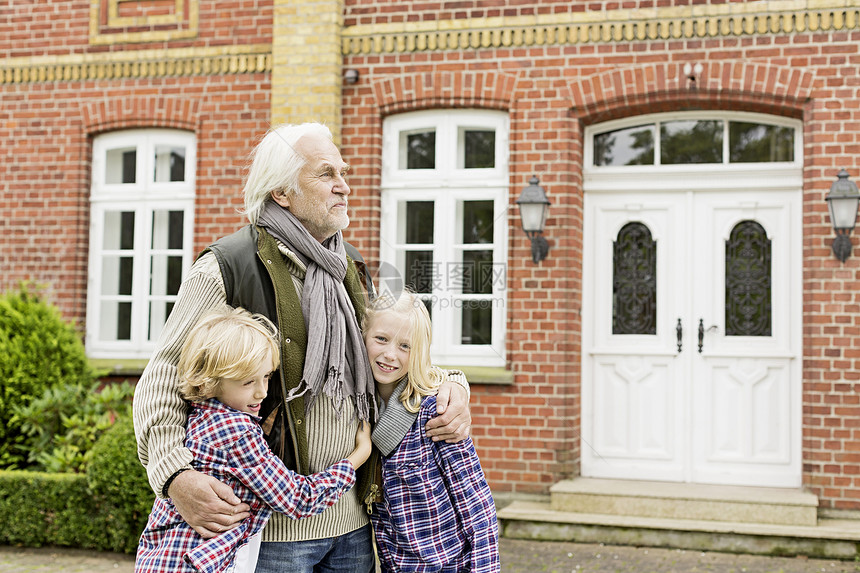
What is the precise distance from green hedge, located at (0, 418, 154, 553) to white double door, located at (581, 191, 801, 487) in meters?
3.61

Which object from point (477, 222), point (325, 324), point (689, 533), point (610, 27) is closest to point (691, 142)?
point (610, 27)

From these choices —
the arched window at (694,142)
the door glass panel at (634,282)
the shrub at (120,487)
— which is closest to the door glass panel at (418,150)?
the arched window at (694,142)

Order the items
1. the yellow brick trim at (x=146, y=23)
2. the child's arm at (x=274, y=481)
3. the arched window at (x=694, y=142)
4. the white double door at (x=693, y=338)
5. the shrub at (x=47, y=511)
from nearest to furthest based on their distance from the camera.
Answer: the child's arm at (x=274, y=481) < the shrub at (x=47, y=511) < the white double door at (x=693, y=338) < the arched window at (x=694, y=142) < the yellow brick trim at (x=146, y=23)

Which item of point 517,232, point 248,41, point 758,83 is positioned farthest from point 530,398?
Result: point 248,41

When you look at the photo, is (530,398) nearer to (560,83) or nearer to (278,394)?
(560,83)

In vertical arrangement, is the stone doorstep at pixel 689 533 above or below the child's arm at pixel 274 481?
below

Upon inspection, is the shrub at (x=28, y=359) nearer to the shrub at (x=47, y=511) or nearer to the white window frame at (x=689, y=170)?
the shrub at (x=47, y=511)

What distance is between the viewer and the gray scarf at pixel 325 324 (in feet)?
8.41

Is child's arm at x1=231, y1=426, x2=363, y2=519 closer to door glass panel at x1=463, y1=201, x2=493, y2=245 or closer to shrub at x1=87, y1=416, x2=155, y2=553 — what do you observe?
shrub at x1=87, y1=416, x2=155, y2=553

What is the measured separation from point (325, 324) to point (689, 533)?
15.7 ft

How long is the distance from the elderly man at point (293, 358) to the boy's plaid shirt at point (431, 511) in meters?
0.06

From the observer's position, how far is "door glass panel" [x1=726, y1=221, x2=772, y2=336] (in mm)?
7344

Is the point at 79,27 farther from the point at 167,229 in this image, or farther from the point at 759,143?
the point at 759,143

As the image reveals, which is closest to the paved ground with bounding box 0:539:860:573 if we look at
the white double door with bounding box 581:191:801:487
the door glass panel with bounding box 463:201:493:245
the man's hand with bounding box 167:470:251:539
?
the white double door with bounding box 581:191:801:487
